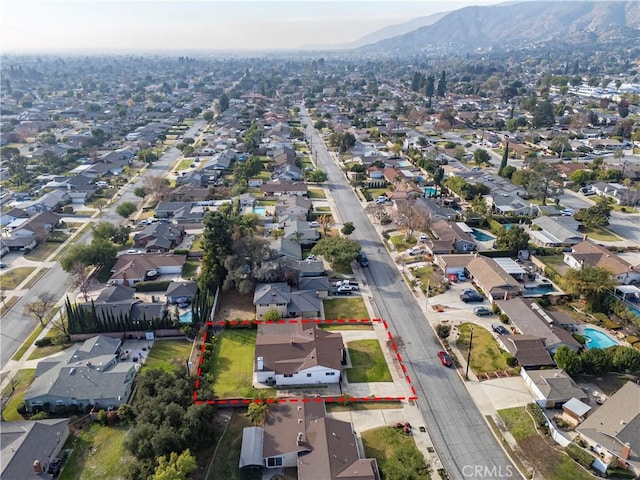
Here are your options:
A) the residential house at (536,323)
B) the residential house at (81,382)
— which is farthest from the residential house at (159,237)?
the residential house at (536,323)

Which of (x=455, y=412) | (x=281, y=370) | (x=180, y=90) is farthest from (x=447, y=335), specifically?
(x=180, y=90)

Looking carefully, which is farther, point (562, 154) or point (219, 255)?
point (562, 154)

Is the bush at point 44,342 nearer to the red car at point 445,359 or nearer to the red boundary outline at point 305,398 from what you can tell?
the red boundary outline at point 305,398

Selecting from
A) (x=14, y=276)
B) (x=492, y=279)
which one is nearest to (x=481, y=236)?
(x=492, y=279)

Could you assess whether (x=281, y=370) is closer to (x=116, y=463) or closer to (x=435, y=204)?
(x=116, y=463)

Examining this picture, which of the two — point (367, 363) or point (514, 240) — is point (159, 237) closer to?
point (367, 363)
